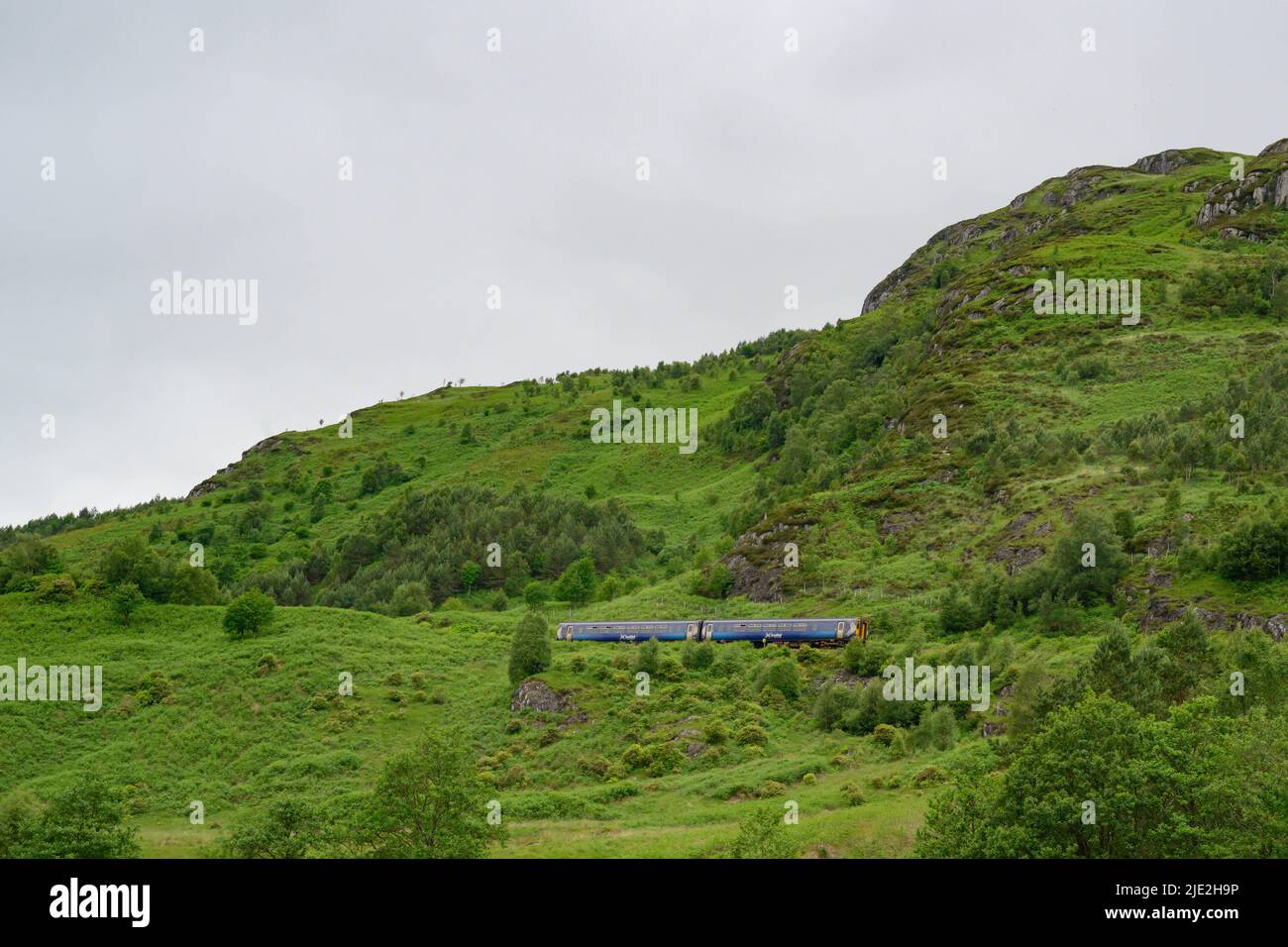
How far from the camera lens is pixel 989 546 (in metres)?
81.1

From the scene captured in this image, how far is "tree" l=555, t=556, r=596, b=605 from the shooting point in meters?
103

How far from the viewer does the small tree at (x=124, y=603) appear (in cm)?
8119

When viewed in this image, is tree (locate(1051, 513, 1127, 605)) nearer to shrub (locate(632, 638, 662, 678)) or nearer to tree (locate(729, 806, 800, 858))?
shrub (locate(632, 638, 662, 678))

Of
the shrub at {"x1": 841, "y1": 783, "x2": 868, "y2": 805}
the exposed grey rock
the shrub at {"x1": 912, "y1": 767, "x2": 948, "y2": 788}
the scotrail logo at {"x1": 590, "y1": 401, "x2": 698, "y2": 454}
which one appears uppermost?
the exposed grey rock

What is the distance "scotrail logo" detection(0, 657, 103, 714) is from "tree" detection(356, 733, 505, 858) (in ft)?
134

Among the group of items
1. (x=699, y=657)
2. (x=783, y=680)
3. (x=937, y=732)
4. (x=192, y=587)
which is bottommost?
(x=937, y=732)

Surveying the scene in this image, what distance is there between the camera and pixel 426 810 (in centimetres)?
3525

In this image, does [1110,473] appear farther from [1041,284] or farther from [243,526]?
[243,526]

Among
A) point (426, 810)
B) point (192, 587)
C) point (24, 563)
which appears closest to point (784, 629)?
point (426, 810)

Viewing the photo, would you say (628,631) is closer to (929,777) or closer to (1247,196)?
(929,777)

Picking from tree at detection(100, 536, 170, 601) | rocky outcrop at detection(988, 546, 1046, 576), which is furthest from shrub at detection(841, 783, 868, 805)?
tree at detection(100, 536, 170, 601)
